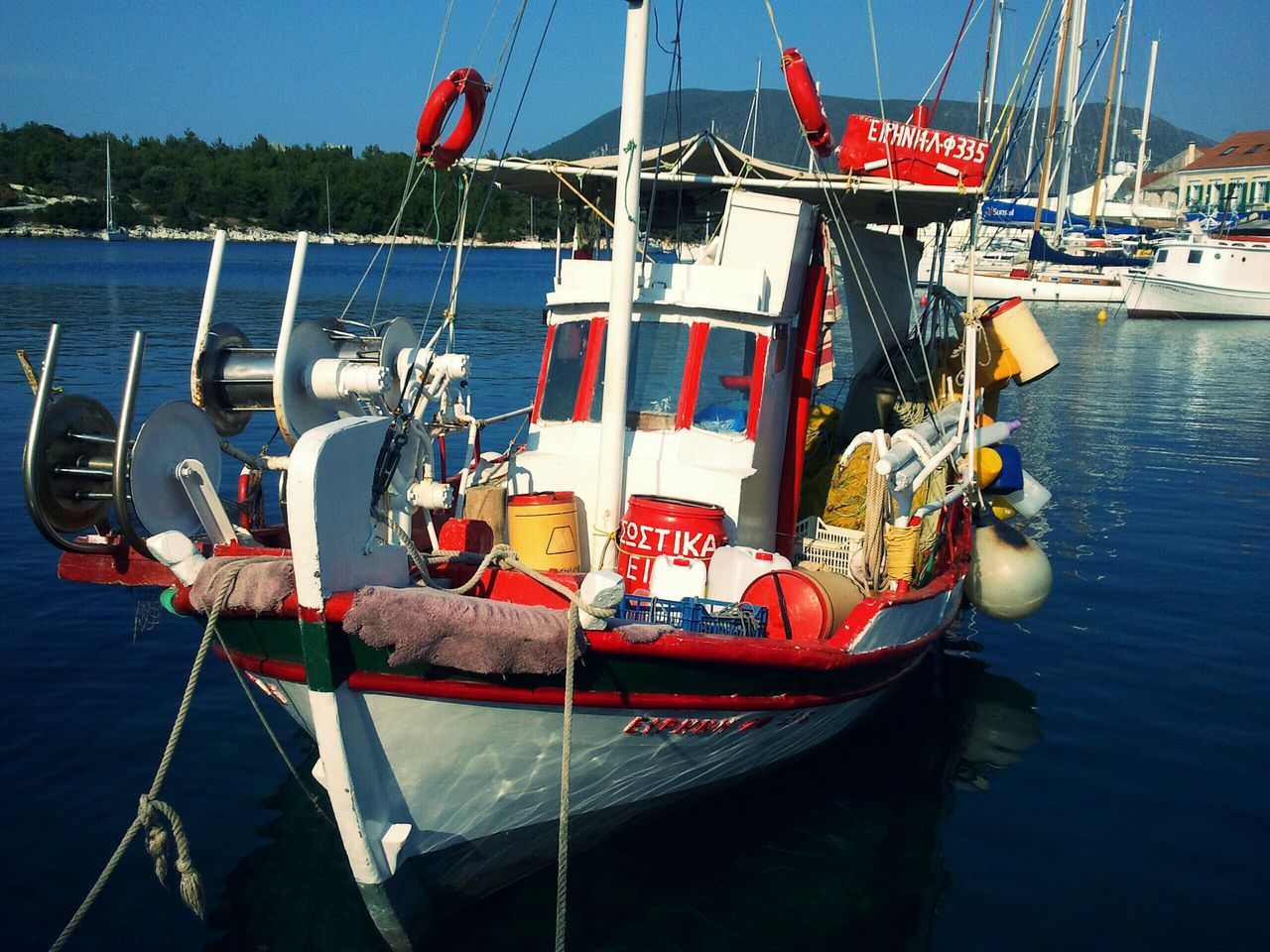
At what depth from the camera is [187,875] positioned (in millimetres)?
5660

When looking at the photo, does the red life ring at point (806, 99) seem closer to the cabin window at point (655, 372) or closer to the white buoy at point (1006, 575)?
the cabin window at point (655, 372)

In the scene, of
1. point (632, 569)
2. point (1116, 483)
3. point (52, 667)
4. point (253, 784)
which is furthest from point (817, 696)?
point (1116, 483)

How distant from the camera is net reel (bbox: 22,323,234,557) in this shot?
605 cm

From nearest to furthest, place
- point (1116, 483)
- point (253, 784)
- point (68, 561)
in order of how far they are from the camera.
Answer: point (68, 561) < point (253, 784) < point (1116, 483)

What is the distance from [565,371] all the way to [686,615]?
8.97 feet

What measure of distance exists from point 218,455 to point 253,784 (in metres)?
3.01

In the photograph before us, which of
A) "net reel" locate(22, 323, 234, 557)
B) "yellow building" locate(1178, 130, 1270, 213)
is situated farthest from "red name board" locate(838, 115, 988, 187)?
"yellow building" locate(1178, 130, 1270, 213)

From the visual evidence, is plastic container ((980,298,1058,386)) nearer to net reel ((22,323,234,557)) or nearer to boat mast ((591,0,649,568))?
boat mast ((591,0,649,568))

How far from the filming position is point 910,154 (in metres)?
9.02

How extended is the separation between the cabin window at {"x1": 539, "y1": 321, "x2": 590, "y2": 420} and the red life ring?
7.30 feet

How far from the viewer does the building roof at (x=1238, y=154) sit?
305 feet

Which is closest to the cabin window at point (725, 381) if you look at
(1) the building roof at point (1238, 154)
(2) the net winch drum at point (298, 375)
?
(2) the net winch drum at point (298, 375)

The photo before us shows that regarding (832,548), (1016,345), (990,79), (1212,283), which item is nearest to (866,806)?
(832,548)

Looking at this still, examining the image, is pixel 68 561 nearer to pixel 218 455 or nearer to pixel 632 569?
pixel 218 455
